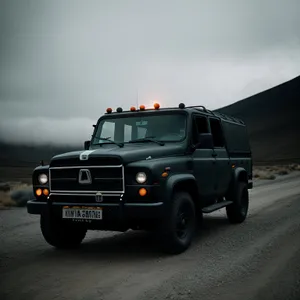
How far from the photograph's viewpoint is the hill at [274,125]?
414 ft

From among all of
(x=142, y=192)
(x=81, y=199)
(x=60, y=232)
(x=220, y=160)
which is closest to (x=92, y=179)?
(x=81, y=199)

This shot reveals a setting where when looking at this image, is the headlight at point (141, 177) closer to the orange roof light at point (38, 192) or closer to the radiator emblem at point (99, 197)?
the radiator emblem at point (99, 197)

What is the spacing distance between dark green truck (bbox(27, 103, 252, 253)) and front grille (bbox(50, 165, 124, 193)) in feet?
0.05

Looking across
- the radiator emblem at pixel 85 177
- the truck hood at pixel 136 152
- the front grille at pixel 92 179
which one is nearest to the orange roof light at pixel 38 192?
the front grille at pixel 92 179

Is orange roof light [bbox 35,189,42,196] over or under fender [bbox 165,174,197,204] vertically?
under

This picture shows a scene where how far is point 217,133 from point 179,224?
9.30 ft

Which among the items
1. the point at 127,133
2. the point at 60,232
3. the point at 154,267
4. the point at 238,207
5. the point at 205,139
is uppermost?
the point at 127,133

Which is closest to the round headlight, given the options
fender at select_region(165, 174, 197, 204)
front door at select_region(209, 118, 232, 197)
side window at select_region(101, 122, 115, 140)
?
side window at select_region(101, 122, 115, 140)

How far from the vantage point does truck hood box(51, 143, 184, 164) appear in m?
5.49

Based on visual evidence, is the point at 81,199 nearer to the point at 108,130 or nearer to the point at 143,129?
the point at 143,129

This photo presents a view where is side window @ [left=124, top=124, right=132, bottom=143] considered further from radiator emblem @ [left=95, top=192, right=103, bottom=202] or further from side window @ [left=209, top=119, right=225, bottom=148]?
side window @ [left=209, top=119, right=225, bottom=148]

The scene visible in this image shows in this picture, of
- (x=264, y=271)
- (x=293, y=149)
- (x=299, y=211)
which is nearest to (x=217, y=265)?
(x=264, y=271)

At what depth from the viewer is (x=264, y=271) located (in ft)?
15.7

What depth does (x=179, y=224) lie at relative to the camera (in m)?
5.88
